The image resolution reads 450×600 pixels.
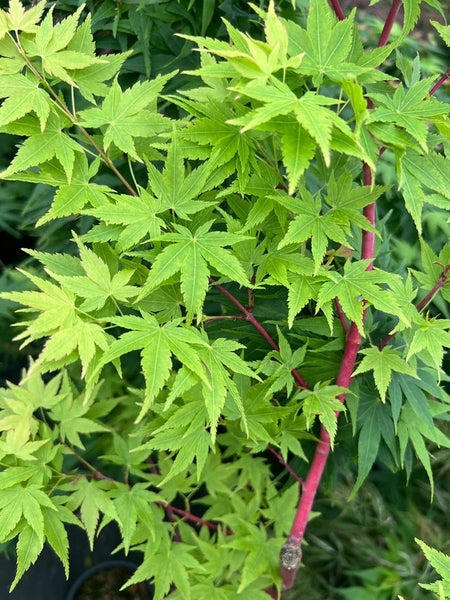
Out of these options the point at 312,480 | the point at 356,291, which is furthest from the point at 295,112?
the point at 312,480

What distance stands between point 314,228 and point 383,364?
236mm

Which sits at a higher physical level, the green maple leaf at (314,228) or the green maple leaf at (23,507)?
the green maple leaf at (314,228)

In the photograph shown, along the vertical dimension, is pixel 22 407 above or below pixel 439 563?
below

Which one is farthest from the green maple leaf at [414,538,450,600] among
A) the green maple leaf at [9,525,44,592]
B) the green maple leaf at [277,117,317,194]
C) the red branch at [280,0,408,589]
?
the green maple leaf at [9,525,44,592]

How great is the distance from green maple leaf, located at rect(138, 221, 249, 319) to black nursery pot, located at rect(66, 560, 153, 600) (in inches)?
42.5

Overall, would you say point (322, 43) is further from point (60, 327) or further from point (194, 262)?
point (60, 327)

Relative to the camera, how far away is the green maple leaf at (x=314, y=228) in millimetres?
701

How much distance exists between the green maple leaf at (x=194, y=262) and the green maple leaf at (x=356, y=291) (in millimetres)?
114

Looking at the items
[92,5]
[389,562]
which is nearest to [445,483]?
[389,562]

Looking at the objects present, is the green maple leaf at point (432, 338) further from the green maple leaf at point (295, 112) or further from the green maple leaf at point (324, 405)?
the green maple leaf at point (295, 112)

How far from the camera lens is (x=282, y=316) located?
0.95 metres

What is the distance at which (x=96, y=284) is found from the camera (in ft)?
2.48

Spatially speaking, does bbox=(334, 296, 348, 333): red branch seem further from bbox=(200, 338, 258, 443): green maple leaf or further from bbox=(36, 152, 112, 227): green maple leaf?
bbox=(36, 152, 112, 227): green maple leaf

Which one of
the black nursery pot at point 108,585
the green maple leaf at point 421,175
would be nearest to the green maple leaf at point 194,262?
the green maple leaf at point 421,175
